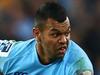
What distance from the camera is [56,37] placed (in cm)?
313

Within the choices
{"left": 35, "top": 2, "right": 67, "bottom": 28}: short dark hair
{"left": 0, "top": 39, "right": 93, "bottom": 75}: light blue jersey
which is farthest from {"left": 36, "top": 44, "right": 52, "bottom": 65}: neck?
{"left": 35, "top": 2, "right": 67, "bottom": 28}: short dark hair

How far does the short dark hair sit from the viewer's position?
3.12m

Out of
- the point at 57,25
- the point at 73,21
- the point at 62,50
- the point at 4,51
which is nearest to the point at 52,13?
the point at 57,25

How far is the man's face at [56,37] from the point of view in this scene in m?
3.09

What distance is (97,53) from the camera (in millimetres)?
4379

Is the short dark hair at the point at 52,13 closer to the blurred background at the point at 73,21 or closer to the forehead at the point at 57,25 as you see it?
the forehead at the point at 57,25

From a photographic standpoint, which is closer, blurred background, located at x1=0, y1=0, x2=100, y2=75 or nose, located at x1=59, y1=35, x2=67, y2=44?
nose, located at x1=59, y1=35, x2=67, y2=44

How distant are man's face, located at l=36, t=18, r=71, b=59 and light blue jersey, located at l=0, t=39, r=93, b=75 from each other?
7cm

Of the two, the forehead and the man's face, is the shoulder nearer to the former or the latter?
the man's face

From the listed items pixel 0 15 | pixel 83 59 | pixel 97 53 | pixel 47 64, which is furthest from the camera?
pixel 0 15

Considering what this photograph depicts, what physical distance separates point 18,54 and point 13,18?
127 cm

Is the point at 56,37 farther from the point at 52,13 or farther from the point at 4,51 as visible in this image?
the point at 4,51

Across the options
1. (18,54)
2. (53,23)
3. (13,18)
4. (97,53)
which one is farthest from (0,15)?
(53,23)

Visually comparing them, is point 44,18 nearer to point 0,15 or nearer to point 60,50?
point 60,50
